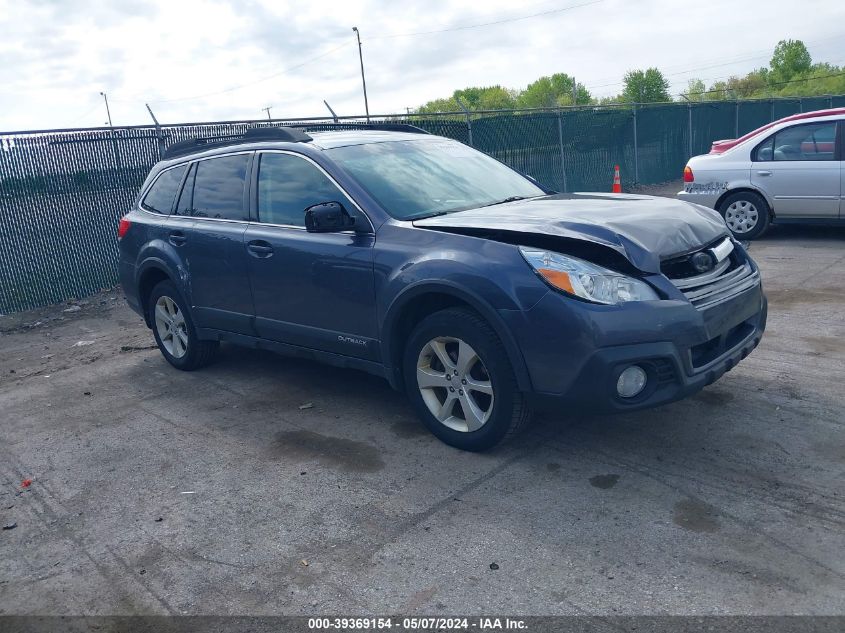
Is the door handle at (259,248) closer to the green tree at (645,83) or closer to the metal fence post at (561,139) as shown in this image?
the metal fence post at (561,139)

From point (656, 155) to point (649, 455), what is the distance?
17.0m

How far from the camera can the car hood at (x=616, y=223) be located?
3.98 metres

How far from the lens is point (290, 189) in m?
5.26

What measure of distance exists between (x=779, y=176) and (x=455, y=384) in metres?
7.61

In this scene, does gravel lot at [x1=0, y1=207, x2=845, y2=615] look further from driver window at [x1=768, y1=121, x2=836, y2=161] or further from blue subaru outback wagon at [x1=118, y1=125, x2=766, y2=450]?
driver window at [x1=768, y1=121, x2=836, y2=161]

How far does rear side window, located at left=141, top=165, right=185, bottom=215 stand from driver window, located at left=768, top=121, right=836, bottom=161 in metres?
7.66

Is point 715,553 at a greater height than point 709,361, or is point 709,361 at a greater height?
point 709,361

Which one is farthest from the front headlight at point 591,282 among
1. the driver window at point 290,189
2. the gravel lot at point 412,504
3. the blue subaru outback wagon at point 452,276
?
the driver window at point 290,189

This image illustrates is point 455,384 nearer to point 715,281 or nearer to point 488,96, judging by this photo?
point 715,281

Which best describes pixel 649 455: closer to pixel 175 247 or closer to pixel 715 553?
pixel 715 553

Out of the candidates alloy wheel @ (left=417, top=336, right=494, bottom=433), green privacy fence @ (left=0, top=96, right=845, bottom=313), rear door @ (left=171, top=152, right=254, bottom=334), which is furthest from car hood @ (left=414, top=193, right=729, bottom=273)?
green privacy fence @ (left=0, top=96, right=845, bottom=313)

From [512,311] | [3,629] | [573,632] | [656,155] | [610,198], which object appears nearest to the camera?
[573,632]

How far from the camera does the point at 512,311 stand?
3.94 meters

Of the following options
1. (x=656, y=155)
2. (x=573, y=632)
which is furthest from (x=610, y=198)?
(x=656, y=155)
